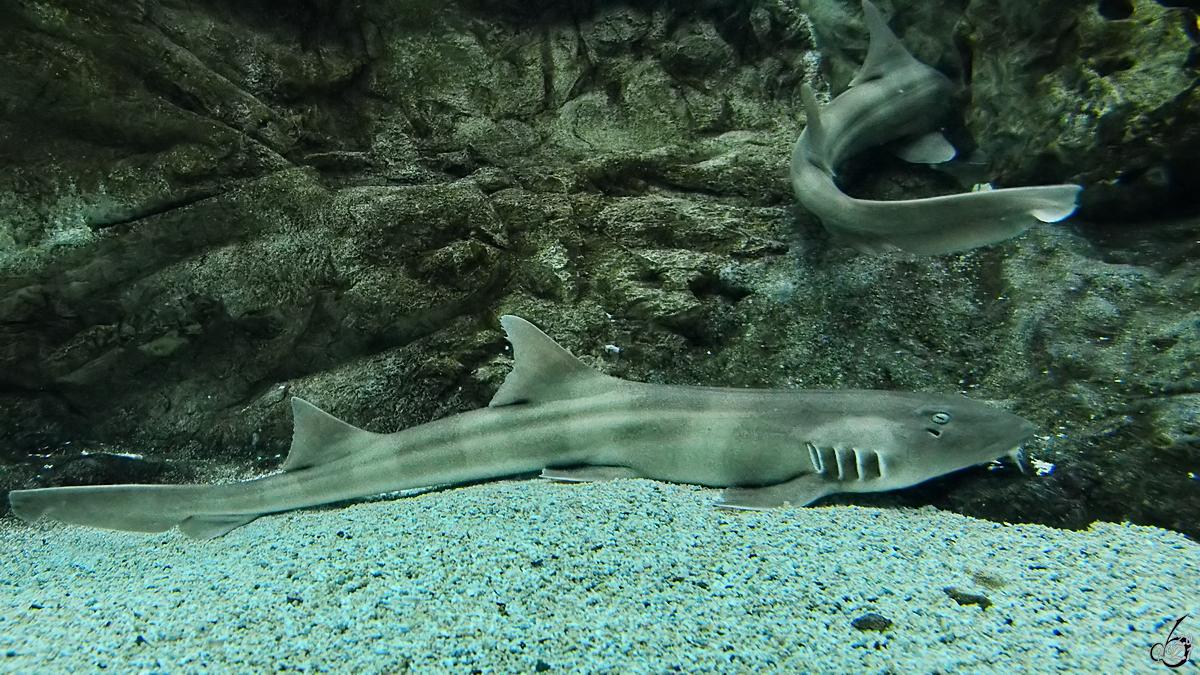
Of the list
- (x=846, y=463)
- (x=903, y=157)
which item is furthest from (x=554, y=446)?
(x=903, y=157)

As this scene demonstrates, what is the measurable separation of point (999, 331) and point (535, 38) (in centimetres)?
414

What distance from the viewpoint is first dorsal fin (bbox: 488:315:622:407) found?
310 cm

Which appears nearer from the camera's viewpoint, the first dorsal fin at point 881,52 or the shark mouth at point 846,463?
the shark mouth at point 846,463

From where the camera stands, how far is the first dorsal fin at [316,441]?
3.16m

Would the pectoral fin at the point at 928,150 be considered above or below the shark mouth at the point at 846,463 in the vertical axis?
above

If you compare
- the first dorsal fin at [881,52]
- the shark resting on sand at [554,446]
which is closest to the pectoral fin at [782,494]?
the shark resting on sand at [554,446]

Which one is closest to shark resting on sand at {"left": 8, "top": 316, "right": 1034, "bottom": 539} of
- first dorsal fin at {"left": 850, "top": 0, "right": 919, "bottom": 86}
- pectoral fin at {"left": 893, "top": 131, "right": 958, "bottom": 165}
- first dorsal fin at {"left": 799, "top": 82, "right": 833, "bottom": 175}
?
first dorsal fin at {"left": 799, "top": 82, "right": 833, "bottom": 175}

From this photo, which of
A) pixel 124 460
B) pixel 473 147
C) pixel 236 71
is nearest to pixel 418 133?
pixel 473 147

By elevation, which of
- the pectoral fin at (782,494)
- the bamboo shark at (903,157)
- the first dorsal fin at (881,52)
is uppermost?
the first dorsal fin at (881,52)

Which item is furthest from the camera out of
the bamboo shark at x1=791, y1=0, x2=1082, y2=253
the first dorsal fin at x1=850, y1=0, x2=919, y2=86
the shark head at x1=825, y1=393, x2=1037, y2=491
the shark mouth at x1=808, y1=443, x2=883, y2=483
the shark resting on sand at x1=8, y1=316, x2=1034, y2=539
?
the first dorsal fin at x1=850, y1=0, x2=919, y2=86

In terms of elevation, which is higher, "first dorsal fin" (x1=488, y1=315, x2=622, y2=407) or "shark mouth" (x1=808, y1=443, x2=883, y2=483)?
"first dorsal fin" (x1=488, y1=315, x2=622, y2=407)

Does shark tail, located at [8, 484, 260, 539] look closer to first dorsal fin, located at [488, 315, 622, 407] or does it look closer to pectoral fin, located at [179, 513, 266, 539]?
pectoral fin, located at [179, 513, 266, 539]

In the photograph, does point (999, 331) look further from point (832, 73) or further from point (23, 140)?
point (23, 140)

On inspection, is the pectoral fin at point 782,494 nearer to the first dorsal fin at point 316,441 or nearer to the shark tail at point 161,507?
the first dorsal fin at point 316,441
